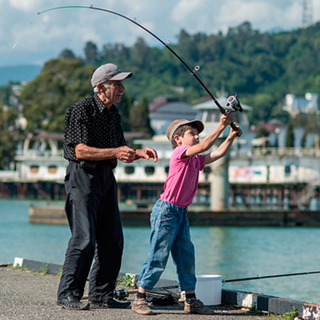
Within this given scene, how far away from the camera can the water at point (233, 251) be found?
51.2ft

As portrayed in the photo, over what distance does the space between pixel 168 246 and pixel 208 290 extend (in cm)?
70

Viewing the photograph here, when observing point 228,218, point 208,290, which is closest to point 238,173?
point 228,218

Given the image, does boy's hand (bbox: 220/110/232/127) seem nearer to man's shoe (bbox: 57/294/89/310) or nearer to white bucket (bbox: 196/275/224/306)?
white bucket (bbox: 196/275/224/306)

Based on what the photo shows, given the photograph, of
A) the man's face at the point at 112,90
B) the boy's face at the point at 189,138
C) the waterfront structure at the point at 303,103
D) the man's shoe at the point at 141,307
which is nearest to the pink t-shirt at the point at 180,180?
the boy's face at the point at 189,138

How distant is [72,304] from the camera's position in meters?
5.03

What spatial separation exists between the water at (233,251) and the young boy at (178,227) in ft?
26.1

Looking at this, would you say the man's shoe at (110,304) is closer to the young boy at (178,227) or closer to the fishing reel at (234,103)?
the young boy at (178,227)

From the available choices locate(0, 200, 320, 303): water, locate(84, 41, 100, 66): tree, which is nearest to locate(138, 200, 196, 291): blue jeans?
locate(0, 200, 320, 303): water

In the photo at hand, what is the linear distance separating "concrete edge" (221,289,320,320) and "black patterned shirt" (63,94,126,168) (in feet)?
5.18

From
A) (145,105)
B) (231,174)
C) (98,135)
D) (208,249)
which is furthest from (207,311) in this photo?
(145,105)

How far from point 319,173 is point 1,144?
40.6 metres

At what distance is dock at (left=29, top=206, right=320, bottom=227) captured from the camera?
36062 millimetres

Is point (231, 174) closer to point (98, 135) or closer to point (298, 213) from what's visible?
point (298, 213)

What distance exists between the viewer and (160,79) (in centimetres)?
18888
